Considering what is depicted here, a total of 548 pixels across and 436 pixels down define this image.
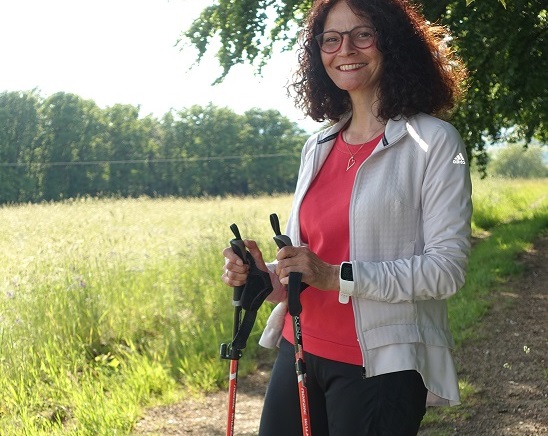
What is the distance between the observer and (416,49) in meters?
2.37

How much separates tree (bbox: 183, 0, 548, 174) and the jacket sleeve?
5789 mm

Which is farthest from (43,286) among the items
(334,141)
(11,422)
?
(334,141)

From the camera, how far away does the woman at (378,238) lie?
2.12 metres

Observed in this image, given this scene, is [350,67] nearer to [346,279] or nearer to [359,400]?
[346,279]

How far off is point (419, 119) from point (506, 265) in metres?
8.38

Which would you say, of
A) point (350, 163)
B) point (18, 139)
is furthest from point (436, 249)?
point (18, 139)

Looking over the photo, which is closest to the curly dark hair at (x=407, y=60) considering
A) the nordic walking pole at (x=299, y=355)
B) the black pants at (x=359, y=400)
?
the nordic walking pole at (x=299, y=355)

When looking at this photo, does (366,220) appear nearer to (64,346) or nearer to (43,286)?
(64,346)

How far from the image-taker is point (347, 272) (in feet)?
6.90

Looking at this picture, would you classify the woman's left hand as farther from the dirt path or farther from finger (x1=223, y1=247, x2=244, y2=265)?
the dirt path

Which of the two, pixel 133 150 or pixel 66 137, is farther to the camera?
pixel 133 150

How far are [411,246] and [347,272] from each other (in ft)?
0.66

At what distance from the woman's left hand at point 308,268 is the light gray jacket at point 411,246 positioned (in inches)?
2.3

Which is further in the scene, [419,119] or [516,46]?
[516,46]
